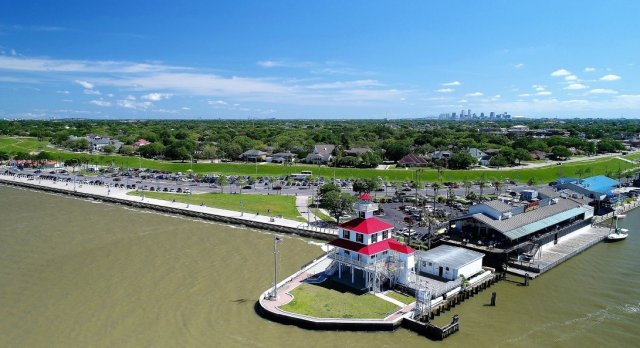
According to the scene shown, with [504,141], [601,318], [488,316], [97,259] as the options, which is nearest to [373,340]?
[488,316]

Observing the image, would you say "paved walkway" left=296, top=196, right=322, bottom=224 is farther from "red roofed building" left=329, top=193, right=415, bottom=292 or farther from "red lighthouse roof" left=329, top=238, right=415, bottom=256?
"red lighthouse roof" left=329, top=238, right=415, bottom=256

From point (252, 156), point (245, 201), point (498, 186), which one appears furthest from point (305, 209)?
point (252, 156)

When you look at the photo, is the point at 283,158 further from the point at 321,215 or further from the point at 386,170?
the point at 321,215

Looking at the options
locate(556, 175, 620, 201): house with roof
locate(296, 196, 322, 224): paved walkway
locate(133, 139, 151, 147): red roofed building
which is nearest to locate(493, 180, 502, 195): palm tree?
locate(556, 175, 620, 201): house with roof

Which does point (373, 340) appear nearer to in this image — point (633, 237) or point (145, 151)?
point (633, 237)

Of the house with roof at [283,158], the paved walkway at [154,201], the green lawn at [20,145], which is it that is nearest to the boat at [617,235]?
the paved walkway at [154,201]
